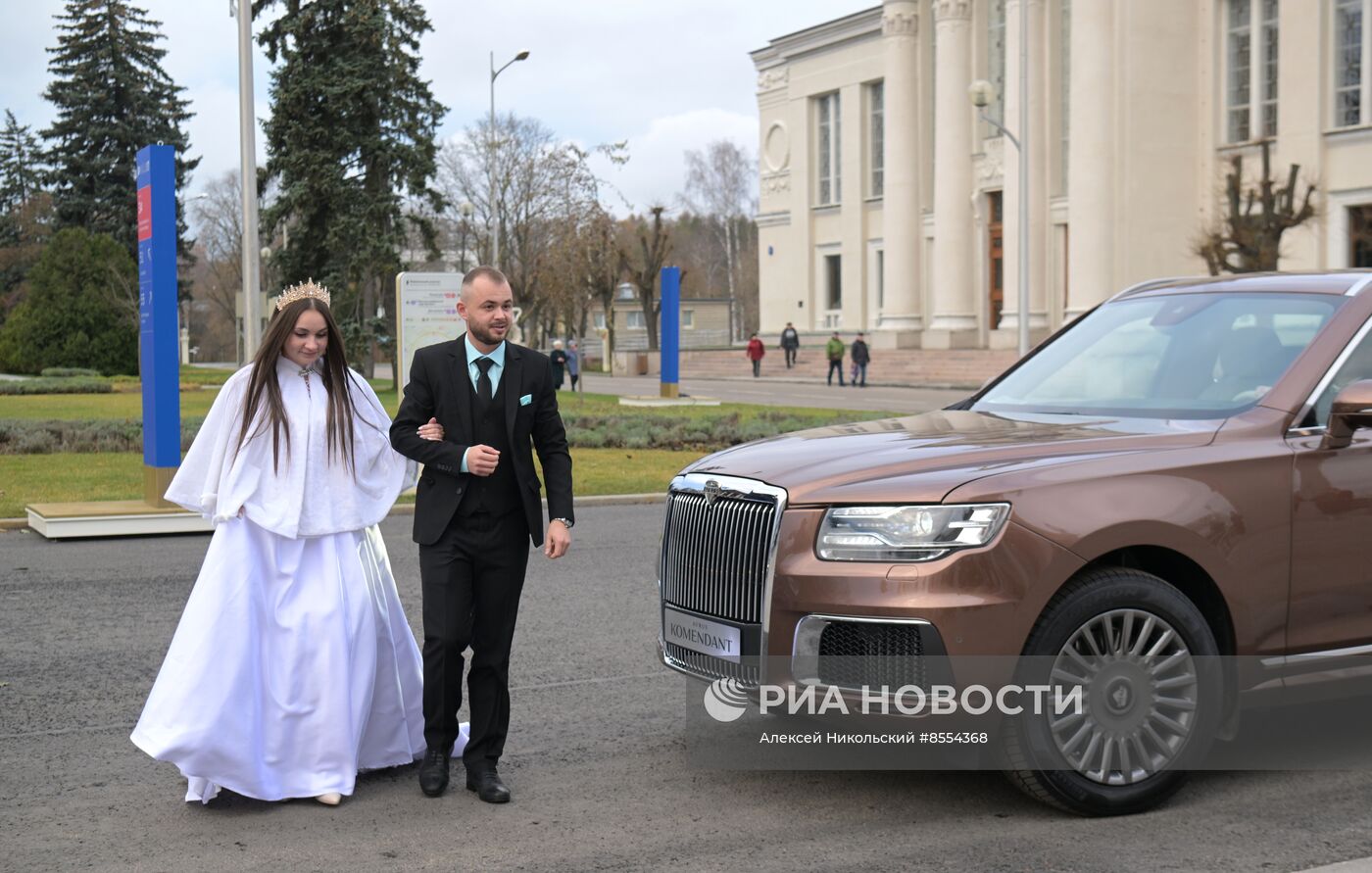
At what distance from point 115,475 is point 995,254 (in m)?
43.2

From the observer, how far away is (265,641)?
547 cm

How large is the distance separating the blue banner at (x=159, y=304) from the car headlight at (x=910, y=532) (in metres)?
9.98

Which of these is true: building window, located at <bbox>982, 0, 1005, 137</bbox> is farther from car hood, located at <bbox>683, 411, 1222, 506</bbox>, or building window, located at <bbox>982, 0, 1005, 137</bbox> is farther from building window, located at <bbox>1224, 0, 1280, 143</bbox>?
car hood, located at <bbox>683, 411, 1222, 506</bbox>

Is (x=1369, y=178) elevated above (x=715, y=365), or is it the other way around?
(x=1369, y=178)

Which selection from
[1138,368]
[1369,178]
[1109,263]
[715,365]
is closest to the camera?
[1138,368]

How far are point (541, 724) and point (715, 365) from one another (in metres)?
55.2

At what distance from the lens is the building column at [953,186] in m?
55.5

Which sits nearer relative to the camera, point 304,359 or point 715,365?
point 304,359

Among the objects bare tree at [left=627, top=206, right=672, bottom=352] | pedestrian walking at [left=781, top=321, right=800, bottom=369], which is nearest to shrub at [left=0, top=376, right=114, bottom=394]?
pedestrian walking at [left=781, top=321, right=800, bottom=369]

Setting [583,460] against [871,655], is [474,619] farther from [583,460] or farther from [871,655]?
[583,460]

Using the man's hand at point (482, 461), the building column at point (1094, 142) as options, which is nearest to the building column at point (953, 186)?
the building column at point (1094, 142)

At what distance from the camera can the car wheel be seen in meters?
4.99

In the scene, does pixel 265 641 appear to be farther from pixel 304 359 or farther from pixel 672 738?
pixel 672 738

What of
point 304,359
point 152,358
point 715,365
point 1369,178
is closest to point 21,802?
point 304,359
